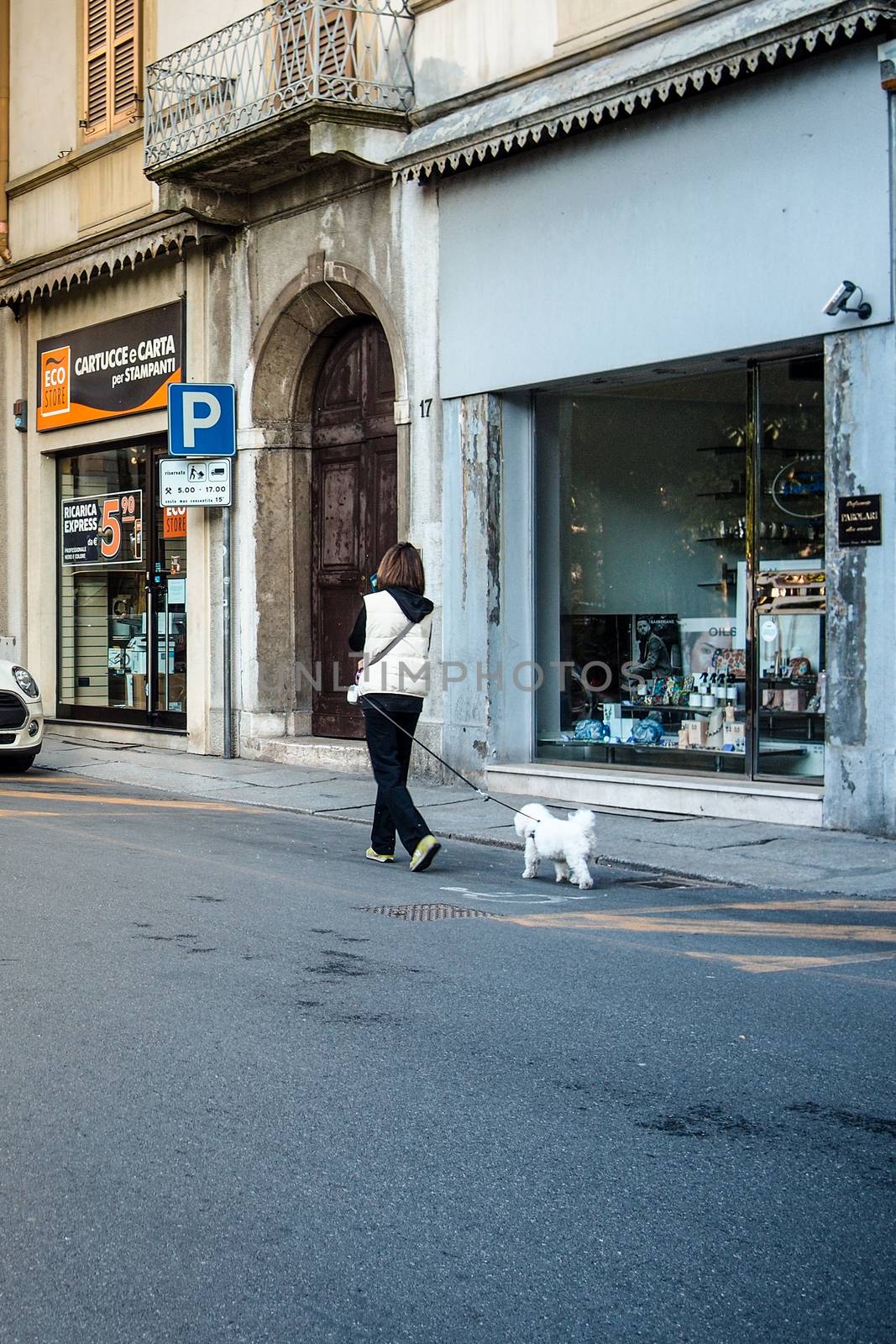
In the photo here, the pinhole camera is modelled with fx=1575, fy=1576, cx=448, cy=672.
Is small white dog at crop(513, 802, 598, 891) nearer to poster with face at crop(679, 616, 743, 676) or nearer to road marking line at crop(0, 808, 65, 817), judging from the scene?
poster with face at crop(679, 616, 743, 676)

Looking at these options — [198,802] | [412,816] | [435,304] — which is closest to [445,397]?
[435,304]

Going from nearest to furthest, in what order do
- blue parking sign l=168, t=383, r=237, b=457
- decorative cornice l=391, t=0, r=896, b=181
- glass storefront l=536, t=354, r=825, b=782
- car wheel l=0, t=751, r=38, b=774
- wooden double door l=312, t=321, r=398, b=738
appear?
decorative cornice l=391, t=0, r=896, b=181
glass storefront l=536, t=354, r=825, b=782
car wheel l=0, t=751, r=38, b=774
wooden double door l=312, t=321, r=398, b=738
blue parking sign l=168, t=383, r=237, b=457

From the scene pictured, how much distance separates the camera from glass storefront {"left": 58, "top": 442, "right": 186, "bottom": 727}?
18109 mm

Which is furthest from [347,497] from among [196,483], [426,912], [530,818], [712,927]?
[712,927]

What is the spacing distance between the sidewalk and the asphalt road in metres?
1.34

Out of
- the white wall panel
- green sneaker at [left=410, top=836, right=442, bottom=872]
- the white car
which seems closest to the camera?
green sneaker at [left=410, top=836, right=442, bottom=872]

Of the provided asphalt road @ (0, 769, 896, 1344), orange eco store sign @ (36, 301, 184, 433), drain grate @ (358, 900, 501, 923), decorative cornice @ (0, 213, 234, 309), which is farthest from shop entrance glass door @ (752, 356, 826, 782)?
orange eco store sign @ (36, 301, 184, 433)

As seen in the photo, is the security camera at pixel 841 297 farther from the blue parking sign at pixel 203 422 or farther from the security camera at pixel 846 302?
the blue parking sign at pixel 203 422

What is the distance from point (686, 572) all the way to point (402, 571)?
3.57m

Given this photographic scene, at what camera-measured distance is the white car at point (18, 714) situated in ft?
48.6

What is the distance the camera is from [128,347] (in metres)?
18.2

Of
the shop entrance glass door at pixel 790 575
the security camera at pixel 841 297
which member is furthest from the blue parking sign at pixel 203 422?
the security camera at pixel 841 297

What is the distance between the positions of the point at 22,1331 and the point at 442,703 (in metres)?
10.8

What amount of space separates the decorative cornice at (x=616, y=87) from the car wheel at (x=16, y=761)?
6.45 m
